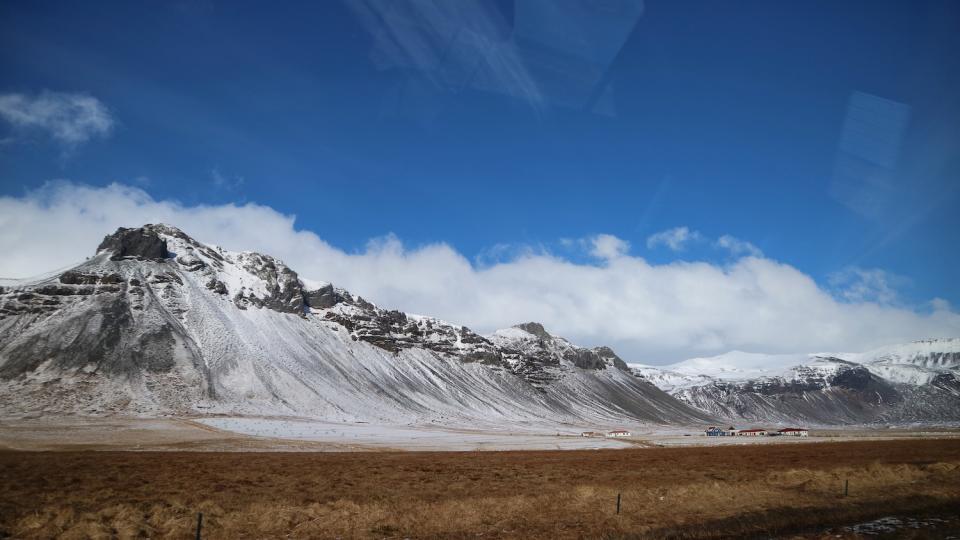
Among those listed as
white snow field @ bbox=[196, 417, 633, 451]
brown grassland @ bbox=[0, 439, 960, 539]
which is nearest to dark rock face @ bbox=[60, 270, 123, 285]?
white snow field @ bbox=[196, 417, 633, 451]

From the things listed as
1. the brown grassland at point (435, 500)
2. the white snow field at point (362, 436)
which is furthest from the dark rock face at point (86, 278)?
the brown grassland at point (435, 500)

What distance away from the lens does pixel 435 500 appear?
28.3 metres

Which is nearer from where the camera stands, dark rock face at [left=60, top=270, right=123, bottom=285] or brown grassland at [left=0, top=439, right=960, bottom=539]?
brown grassland at [left=0, top=439, right=960, bottom=539]

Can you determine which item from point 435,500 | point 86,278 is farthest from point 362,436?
point 86,278

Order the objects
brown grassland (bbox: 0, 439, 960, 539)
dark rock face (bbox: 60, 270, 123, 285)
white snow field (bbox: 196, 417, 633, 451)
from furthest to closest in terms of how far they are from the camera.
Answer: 1. dark rock face (bbox: 60, 270, 123, 285)
2. white snow field (bbox: 196, 417, 633, 451)
3. brown grassland (bbox: 0, 439, 960, 539)

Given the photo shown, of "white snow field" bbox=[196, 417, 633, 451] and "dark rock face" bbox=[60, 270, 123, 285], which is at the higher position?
"dark rock face" bbox=[60, 270, 123, 285]

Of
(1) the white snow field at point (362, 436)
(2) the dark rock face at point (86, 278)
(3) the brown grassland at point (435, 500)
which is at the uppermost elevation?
(2) the dark rock face at point (86, 278)

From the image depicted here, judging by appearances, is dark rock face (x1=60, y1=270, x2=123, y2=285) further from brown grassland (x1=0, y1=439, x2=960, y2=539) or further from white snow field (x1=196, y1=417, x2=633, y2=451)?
brown grassland (x1=0, y1=439, x2=960, y2=539)

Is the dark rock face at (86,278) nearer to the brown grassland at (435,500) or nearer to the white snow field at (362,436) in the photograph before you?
the white snow field at (362,436)

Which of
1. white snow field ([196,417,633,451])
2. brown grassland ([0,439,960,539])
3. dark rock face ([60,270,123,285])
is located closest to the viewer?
brown grassland ([0,439,960,539])

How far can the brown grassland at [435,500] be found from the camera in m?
21.5

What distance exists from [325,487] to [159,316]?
173 metres

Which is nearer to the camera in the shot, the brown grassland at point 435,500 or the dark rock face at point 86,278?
the brown grassland at point 435,500

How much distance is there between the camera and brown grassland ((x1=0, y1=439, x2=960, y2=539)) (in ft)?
70.4
